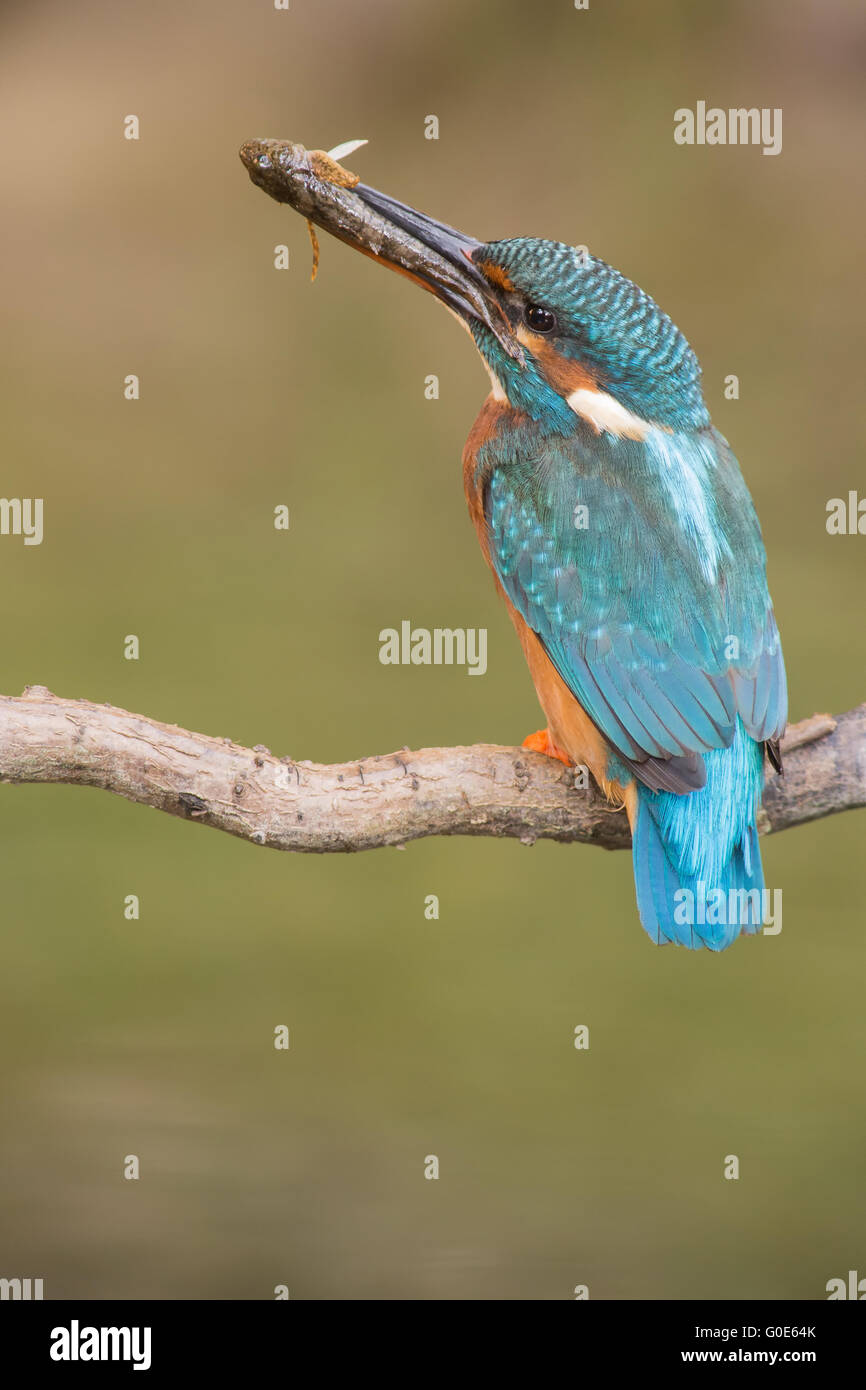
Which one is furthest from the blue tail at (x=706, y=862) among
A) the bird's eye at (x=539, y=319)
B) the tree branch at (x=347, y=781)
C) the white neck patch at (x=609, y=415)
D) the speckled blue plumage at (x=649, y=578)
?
the bird's eye at (x=539, y=319)

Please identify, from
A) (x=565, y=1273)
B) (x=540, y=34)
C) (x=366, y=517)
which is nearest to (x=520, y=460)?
(x=565, y=1273)

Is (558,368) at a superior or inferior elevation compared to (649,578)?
superior

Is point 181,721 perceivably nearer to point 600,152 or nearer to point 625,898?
point 625,898

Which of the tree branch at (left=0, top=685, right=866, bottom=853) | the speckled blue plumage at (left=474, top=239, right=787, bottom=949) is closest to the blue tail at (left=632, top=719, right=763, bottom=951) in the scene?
the speckled blue plumage at (left=474, top=239, right=787, bottom=949)

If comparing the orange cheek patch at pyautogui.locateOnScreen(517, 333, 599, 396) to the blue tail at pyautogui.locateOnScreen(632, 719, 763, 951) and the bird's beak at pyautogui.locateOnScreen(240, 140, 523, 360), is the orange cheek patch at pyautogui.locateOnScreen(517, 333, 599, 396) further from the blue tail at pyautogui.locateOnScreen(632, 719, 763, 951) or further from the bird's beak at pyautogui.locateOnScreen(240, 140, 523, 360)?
the blue tail at pyautogui.locateOnScreen(632, 719, 763, 951)

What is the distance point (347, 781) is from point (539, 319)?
0.76 metres

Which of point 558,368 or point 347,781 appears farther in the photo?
point 558,368

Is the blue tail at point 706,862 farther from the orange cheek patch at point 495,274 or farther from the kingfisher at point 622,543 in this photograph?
the orange cheek patch at point 495,274

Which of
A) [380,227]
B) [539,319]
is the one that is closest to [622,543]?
[539,319]

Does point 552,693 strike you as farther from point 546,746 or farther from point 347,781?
point 347,781

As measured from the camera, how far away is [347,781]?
2.21 meters

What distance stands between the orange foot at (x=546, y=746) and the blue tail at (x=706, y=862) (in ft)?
0.65

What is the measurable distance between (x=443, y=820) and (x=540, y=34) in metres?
5.06

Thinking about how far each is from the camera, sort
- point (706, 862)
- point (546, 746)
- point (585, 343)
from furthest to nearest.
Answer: point (546, 746) → point (585, 343) → point (706, 862)
